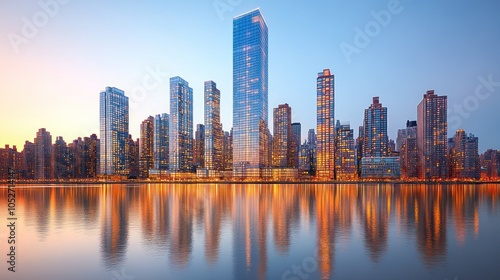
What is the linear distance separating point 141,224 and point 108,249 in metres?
10.4

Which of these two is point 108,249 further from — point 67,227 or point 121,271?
point 67,227

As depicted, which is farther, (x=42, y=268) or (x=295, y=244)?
(x=295, y=244)

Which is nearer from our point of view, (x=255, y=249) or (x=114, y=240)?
(x=255, y=249)

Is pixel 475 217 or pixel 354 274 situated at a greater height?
pixel 354 274

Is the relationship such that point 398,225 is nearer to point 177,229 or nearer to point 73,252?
point 177,229

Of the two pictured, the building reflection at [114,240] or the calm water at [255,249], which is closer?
the calm water at [255,249]

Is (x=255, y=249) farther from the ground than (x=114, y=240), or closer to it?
farther from the ground

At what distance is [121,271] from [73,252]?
23.9 feet

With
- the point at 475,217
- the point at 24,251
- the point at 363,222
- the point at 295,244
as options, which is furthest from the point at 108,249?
the point at 475,217

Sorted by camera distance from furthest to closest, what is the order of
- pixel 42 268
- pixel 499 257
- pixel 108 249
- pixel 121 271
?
1. pixel 108 249
2. pixel 499 257
3. pixel 42 268
4. pixel 121 271

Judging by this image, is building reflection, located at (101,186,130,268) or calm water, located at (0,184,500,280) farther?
building reflection, located at (101,186,130,268)

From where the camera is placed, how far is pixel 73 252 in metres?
23.0

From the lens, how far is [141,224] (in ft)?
112

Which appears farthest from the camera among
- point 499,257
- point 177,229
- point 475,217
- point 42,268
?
point 475,217
